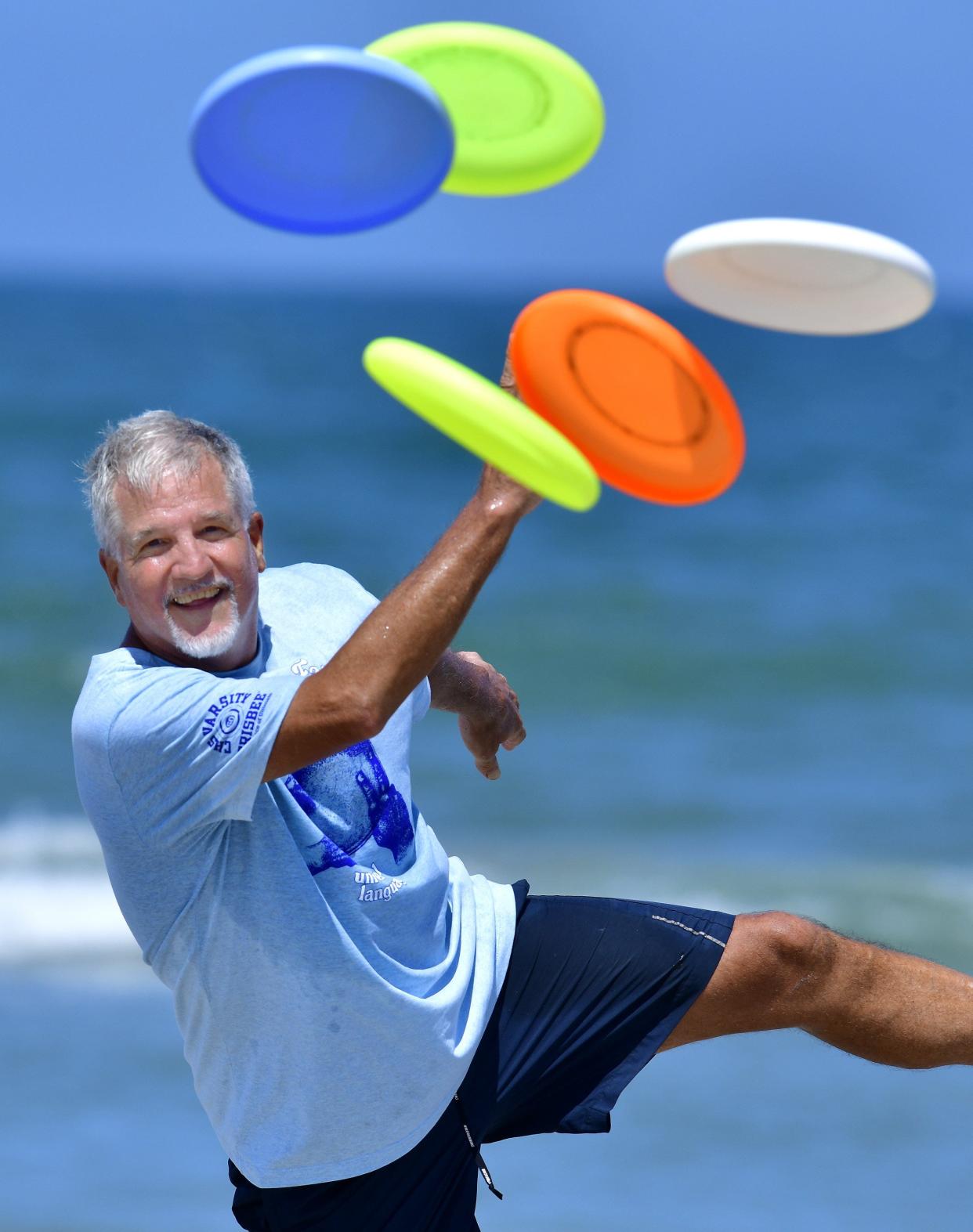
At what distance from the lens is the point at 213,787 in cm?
250

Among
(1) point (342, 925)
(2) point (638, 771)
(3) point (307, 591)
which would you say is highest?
(2) point (638, 771)

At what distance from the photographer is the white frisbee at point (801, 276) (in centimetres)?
243

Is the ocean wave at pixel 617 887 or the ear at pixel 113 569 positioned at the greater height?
the ocean wave at pixel 617 887

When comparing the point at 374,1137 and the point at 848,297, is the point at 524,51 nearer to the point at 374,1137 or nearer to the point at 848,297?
the point at 848,297

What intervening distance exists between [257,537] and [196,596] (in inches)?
11.4

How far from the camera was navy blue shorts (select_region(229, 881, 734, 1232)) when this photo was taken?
2.92m

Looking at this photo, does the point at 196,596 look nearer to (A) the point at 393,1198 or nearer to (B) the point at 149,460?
(B) the point at 149,460

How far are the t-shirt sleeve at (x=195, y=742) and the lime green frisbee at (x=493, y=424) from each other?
514mm

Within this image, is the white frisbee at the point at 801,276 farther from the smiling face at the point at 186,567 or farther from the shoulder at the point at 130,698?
the shoulder at the point at 130,698

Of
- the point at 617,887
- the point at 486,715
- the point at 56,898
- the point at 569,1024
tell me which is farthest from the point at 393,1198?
the point at 617,887

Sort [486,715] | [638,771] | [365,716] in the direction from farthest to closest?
1. [638,771]
2. [486,715]
3. [365,716]

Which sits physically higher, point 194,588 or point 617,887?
point 617,887

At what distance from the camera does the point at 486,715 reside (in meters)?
3.39

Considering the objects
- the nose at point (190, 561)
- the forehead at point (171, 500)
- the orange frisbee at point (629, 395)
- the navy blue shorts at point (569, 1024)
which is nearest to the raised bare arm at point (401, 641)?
the orange frisbee at point (629, 395)
